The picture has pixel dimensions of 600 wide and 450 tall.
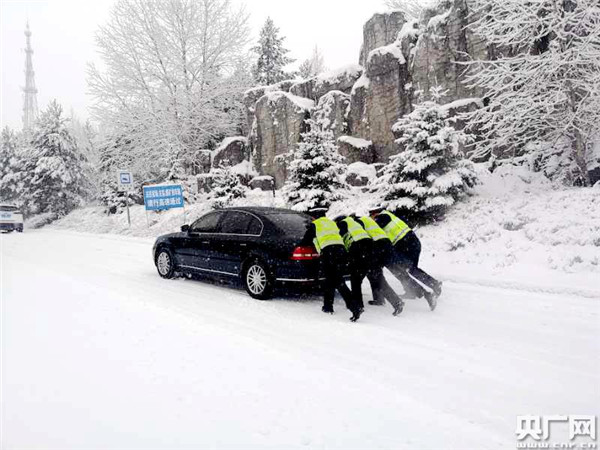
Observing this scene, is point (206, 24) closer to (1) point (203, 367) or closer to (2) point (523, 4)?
(2) point (523, 4)

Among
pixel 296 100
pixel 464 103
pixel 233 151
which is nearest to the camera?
pixel 464 103

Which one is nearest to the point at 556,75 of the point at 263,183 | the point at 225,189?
the point at 225,189

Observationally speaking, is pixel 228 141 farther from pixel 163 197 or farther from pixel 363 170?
pixel 363 170

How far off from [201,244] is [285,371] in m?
4.61

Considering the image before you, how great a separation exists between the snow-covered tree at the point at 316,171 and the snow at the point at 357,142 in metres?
5.52

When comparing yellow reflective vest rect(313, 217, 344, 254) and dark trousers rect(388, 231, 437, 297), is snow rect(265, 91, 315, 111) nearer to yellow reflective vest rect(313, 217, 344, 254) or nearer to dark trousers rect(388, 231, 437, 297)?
dark trousers rect(388, 231, 437, 297)

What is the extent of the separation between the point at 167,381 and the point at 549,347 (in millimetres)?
4125

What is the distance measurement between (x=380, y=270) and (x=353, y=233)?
74cm

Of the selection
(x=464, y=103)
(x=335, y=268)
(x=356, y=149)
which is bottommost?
(x=335, y=268)

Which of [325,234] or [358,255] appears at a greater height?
[325,234]

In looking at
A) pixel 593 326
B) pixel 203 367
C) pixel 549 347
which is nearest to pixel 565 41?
pixel 593 326

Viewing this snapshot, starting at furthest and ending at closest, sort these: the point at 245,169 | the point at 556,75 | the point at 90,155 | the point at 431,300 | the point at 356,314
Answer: the point at 90,155
the point at 245,169
the point at 556,75
the point at 431,300
the point at 356,314

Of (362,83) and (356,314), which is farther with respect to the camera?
(362,83)

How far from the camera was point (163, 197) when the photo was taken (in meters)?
19.8
